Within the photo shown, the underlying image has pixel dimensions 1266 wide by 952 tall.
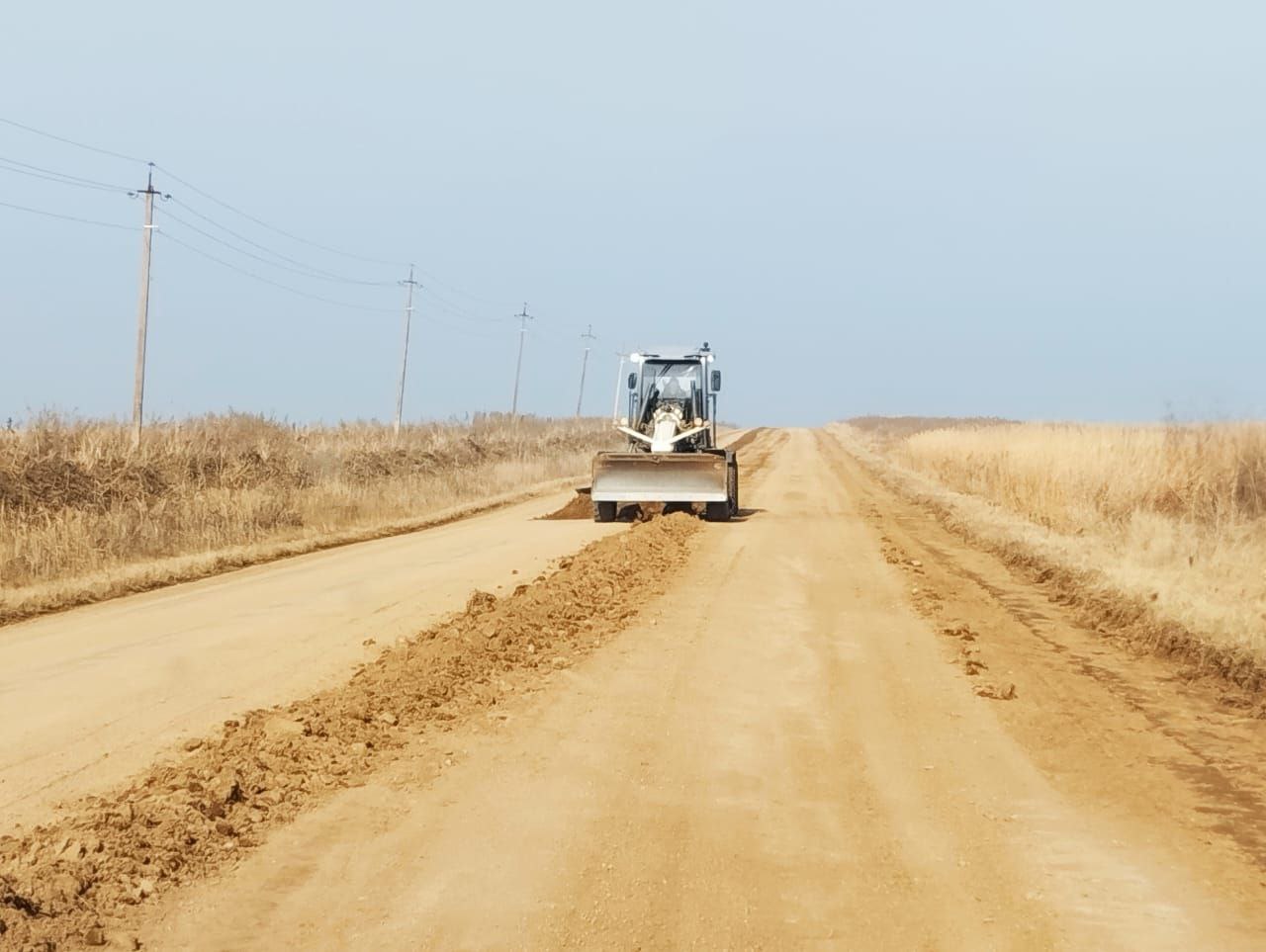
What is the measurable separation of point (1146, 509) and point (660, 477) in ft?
27.0

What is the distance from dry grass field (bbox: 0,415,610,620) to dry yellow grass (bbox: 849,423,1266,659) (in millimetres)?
11390

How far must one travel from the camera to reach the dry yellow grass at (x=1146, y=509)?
12945 millimetres

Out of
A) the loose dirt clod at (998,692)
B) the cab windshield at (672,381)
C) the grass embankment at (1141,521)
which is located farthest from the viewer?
the cab windshield at (672,381)

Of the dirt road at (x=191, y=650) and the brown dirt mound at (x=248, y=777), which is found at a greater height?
the brown dirt mound at (x=248, y=777)

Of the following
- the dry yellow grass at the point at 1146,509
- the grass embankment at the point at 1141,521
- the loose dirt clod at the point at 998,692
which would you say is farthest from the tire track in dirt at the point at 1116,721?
the dry yellow grass at the point at 1146,509

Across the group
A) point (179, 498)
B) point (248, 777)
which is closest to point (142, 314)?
point (179, 498)

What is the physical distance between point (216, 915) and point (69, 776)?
2501 millimetres

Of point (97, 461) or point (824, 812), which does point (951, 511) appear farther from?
point (824, 812)

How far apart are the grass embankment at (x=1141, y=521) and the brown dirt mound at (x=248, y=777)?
5253 mm

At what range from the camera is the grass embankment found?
39.2ft

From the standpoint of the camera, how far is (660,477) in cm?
2364

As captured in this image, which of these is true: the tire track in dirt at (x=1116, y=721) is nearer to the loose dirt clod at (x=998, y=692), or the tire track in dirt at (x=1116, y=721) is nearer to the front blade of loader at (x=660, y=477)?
the loose dirt clod at (x=998, y=692)

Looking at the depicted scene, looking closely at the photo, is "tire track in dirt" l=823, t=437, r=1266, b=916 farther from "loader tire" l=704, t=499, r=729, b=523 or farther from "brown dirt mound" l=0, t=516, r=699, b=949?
"loader tire" l=704, t=499, r=729, b=523

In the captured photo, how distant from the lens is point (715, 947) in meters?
4.94
